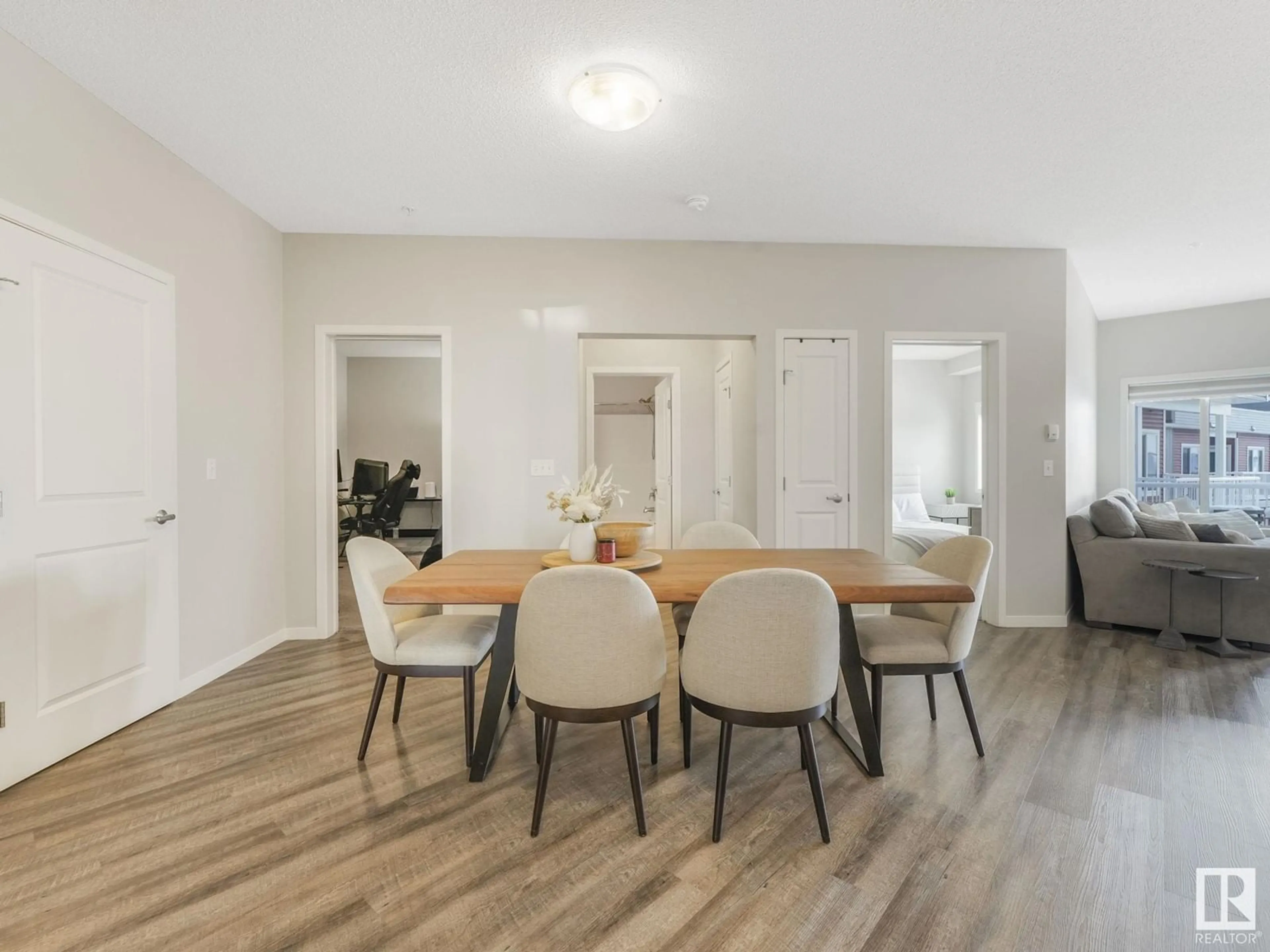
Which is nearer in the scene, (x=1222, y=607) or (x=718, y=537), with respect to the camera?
(x=718, y=537)

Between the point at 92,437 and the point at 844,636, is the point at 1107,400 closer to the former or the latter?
the point at 844,636

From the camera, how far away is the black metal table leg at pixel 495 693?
2.05m

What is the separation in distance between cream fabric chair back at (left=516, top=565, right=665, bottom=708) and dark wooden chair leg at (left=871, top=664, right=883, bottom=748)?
92cm

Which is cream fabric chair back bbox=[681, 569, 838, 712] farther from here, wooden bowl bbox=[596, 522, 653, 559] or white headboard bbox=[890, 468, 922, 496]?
white headboard bbox=[890, 468, 922, 496]

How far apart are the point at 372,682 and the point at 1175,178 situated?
15.8ft

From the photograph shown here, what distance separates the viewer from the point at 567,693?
5.59 ft

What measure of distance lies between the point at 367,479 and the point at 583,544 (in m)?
5.28

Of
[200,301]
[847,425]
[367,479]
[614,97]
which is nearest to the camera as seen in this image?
[614,97]

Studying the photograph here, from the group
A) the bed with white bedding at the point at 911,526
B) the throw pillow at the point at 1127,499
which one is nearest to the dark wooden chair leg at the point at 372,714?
the bed with white bedding at the point at 911,526

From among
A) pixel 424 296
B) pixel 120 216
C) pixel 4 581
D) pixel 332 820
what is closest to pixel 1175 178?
pixel 424 296

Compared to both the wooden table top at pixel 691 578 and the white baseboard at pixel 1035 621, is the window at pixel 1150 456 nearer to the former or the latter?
the white baseboard at pixel 1035 621

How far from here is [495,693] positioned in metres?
2.07

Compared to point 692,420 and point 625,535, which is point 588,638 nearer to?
point 625,535

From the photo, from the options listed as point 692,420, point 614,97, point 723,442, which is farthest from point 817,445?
point 614,97
